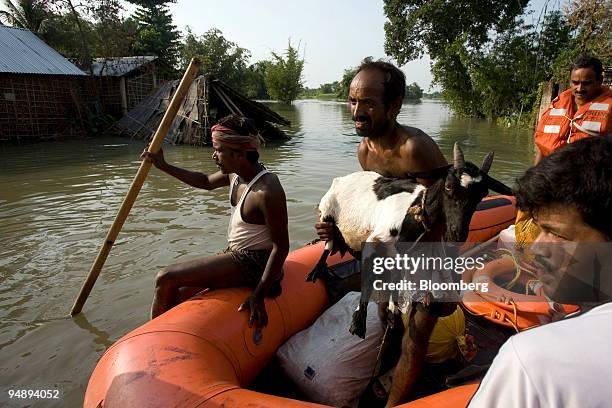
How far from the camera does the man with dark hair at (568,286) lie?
2.11ft

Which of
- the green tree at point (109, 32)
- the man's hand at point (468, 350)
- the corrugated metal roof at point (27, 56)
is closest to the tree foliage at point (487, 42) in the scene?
the green tree at point (109, 32)

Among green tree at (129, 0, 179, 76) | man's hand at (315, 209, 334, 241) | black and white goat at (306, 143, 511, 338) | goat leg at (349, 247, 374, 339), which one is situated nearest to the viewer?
black and white goat at (306, 143, 511, 338)

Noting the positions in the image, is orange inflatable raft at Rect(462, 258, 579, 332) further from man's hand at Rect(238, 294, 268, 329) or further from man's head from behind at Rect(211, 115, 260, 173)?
man's head from behind at Rect(211, 115, 260, 173)

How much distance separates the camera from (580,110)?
12.7 ft

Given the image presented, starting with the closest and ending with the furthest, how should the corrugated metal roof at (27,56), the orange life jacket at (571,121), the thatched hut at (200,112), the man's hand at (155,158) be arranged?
the man's hand at (155,158), the orange life jacket at (571,121), the thatched hut at (200,112), the corrugated metal roof at (27,56)

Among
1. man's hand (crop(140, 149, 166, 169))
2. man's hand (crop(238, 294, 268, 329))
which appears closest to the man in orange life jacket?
man's hand (crop(238, 294, 268, 329))

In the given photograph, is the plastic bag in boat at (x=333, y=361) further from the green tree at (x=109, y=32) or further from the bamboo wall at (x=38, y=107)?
the green tree at (x=109, y=32)

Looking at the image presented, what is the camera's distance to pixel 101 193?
852 cm

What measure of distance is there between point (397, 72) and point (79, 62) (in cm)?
2127

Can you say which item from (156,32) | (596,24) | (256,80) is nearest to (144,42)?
(156,32)

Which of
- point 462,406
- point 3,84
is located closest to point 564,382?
point 462,406

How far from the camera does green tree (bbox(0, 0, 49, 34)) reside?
67.0 feet

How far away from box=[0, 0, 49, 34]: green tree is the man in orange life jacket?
934 inches
